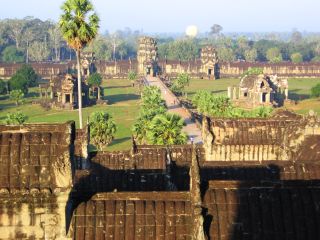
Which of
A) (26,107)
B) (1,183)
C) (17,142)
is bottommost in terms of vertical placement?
(26,107)

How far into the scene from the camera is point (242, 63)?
484 ft

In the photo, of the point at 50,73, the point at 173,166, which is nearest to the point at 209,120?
the point at 173,166

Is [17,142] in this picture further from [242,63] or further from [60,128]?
[242,63]

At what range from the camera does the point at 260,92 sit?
3575 inches

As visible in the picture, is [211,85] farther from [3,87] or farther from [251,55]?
[251,55]

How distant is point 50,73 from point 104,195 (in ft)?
415

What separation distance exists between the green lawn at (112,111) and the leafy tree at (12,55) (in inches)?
2590

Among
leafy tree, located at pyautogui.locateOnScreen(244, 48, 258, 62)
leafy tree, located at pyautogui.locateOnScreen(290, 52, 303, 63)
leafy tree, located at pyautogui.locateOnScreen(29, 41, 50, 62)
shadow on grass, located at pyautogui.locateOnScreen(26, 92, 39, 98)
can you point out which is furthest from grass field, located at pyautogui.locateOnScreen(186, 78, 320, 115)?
leafy tree, located at pyautogui.locateOnScreen(29, 41, 50, 62)

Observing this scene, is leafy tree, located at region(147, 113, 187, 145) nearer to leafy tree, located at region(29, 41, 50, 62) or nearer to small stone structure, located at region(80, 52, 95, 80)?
small stone structure, located at region(80, 52, 95, 80)

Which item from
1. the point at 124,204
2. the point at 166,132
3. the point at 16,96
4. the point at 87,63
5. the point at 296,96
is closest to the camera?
the point at 124,204

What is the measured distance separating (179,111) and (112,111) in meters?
10.5

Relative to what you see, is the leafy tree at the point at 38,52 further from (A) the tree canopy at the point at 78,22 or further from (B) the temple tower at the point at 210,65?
(A) the tree canopy at the point at 78,22

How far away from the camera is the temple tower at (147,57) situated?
14112cm

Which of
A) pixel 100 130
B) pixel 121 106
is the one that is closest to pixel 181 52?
pixel 121 106
